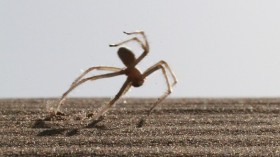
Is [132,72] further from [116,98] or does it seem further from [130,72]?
[116,98]

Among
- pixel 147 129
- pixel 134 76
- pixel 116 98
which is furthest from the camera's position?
pixel 134 76

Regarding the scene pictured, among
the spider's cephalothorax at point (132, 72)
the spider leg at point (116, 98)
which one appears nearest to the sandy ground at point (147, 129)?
the spider leg at point (116, 98)

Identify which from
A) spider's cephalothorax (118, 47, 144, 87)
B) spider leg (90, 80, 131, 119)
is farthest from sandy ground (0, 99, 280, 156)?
spider's cephalothorax (118, 47, 144, 87)

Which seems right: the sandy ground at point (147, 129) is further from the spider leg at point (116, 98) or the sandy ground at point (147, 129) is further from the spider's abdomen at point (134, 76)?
the spider's abdomen at point (134, 76)

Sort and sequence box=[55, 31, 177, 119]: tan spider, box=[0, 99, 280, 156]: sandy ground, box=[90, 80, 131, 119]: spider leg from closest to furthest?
box=[0, 99, 280, 156]: sandy ground
box=[90, 80, 131, 119]: spider leg
box=[55, 31, 177, 119]: tan spider

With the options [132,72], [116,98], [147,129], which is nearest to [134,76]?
[132,72]

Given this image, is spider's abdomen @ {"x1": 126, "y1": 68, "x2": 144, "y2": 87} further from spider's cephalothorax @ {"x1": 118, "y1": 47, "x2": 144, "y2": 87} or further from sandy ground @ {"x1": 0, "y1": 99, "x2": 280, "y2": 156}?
sandy ground @ {"x1": 0, "y1": 99, "x2": 280, "y2": 156}

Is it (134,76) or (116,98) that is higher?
(134,76)

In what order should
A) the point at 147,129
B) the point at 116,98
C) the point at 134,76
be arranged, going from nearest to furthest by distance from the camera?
1. the point at 147,129
2. the point at 116,98
3. the point at 134,76

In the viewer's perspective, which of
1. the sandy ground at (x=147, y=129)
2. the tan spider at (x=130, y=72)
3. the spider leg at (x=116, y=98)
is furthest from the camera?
the tan spider at (x=130, y=72)

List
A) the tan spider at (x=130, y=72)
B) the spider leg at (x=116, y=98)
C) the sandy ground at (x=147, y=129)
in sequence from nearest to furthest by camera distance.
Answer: the sandy ground at (x=147, y=129), the spider leg at (x=116, y=98), the tan spider at (x=130, y=72)
